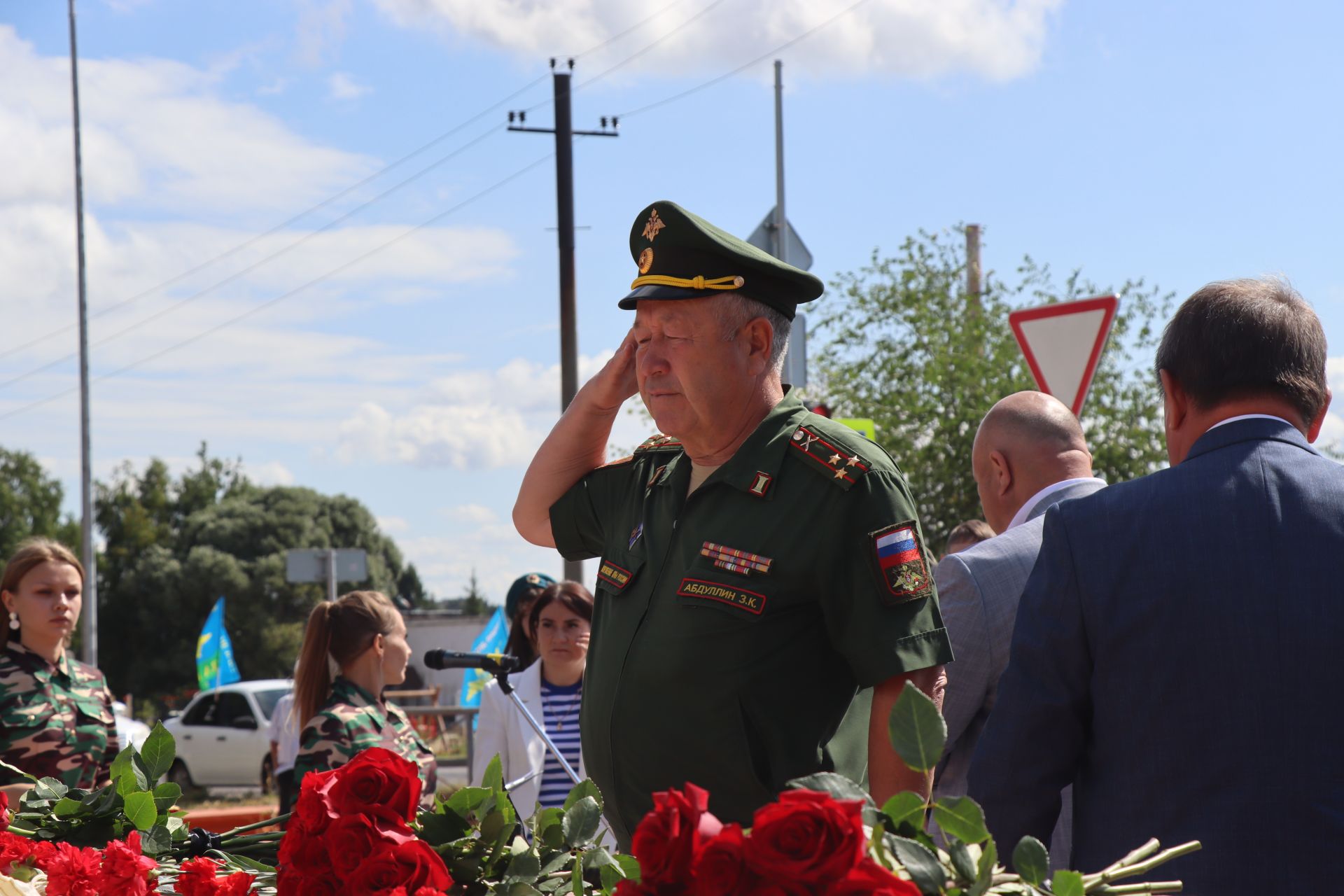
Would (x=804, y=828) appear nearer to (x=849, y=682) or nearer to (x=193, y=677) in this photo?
(x=849, y=682)

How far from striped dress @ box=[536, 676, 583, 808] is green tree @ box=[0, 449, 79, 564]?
148 feet

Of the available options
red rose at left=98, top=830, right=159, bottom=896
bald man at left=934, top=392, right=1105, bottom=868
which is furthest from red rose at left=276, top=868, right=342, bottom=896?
bald man at left=934, top=392, right=1105, bottom=868

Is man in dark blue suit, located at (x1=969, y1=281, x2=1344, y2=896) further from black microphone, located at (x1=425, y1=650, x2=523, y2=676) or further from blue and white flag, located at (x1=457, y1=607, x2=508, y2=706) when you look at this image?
blue and white flag, located at (x1=457, y1=607, x2=508, y2=706)

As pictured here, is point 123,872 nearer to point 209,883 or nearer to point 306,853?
point 209,883

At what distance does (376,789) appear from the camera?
153cm

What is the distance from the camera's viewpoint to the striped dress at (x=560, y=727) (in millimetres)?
5586

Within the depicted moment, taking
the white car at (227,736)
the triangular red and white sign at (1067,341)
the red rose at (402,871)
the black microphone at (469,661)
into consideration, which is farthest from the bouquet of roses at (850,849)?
the white car at (227,736)

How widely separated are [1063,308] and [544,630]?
2.63 m

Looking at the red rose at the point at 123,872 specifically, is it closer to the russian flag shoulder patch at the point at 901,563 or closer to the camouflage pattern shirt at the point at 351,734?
the russian flag shoulder patch at the point at 901,563

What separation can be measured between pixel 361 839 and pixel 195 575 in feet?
148

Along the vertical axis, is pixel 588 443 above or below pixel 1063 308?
below

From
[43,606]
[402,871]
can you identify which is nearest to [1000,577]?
[402,871]

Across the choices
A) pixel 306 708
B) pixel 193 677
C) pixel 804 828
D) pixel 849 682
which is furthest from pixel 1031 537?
pixel 193 677

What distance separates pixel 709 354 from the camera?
8.69ft
